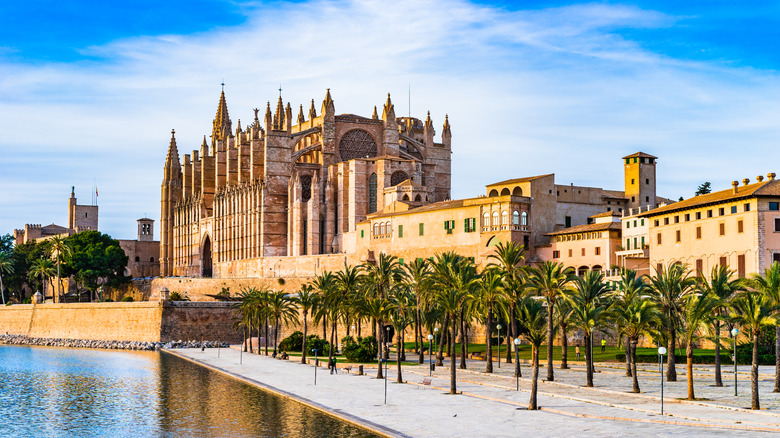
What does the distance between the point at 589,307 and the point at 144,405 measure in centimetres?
1876

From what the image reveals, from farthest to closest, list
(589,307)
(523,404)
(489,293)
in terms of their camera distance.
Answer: (489,293) < (589,307) < (523,404)

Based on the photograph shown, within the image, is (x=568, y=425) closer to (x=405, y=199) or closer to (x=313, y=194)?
(x=405, y=199)

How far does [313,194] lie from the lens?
9119 centimetres

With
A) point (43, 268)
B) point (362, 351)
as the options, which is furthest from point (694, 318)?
point (43, 268)

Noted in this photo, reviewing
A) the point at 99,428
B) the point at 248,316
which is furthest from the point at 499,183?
the point at 99,428

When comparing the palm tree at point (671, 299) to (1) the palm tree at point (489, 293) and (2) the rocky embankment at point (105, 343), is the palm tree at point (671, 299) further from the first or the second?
(2) the rocky embankment at point (105, 343)

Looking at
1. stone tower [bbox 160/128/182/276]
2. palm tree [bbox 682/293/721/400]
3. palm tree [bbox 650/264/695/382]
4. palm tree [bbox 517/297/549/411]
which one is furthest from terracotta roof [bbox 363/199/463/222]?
stone tower [bbox 160/128/182/276]

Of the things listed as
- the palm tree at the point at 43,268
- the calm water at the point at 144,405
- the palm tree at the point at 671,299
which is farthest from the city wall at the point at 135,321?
the palm tree at the point at 671,299

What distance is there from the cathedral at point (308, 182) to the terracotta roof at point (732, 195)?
86.1 feet

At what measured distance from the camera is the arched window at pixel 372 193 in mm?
89250

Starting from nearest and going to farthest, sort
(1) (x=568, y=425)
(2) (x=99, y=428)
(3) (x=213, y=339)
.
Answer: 1. (1) (x=568, y=425)
2. (2) (x=99, y=428)
3. (3) (x=213, y=339)

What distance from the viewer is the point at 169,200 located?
128 metres

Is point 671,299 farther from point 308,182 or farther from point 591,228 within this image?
point 308,182

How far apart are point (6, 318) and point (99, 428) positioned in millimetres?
68238
